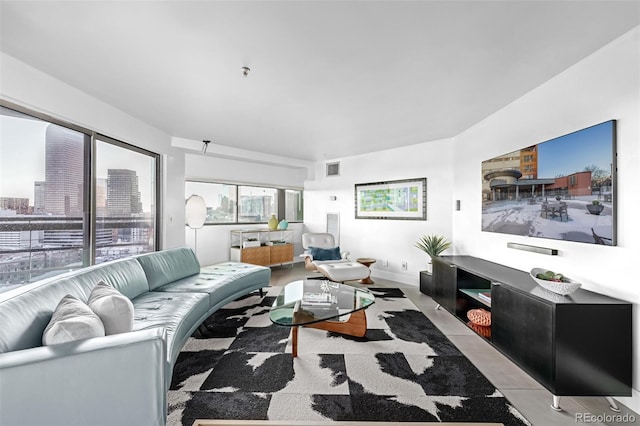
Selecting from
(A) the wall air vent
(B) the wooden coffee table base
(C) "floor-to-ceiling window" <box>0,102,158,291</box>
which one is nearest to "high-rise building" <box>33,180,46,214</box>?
(C) "floor-to-ceiling window" <box>0,102,158,291</box>

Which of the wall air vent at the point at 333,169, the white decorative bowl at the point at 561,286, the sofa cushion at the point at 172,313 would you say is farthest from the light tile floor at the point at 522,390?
the wall air vent at the point at 333,169

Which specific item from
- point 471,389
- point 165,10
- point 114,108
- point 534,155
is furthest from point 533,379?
point 114,108

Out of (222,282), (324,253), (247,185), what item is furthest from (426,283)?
(247,185)

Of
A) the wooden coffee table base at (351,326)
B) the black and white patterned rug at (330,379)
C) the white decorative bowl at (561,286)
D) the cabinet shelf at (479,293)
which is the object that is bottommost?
the black and white patterned rug at (330,379)

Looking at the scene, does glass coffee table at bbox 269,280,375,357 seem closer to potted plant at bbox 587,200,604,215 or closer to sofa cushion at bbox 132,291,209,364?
sofa cushion at bbox 132,291,209,364

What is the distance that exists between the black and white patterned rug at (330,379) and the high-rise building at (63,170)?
1815mm

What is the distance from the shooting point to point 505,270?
2705 millimetres

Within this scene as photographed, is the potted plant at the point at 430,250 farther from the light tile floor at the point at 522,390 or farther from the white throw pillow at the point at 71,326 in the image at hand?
the white throw pillow at the point at 71,326

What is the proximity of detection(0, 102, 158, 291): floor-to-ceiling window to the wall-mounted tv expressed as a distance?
440 cm

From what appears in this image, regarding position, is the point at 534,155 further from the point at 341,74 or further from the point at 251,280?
the point at 251,280

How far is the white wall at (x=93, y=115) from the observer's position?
216cm

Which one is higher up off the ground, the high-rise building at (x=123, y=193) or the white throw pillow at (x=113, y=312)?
the high-rise building at (x=123, y=193)

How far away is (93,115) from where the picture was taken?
288cm

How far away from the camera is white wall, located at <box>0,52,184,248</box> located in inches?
85.2
